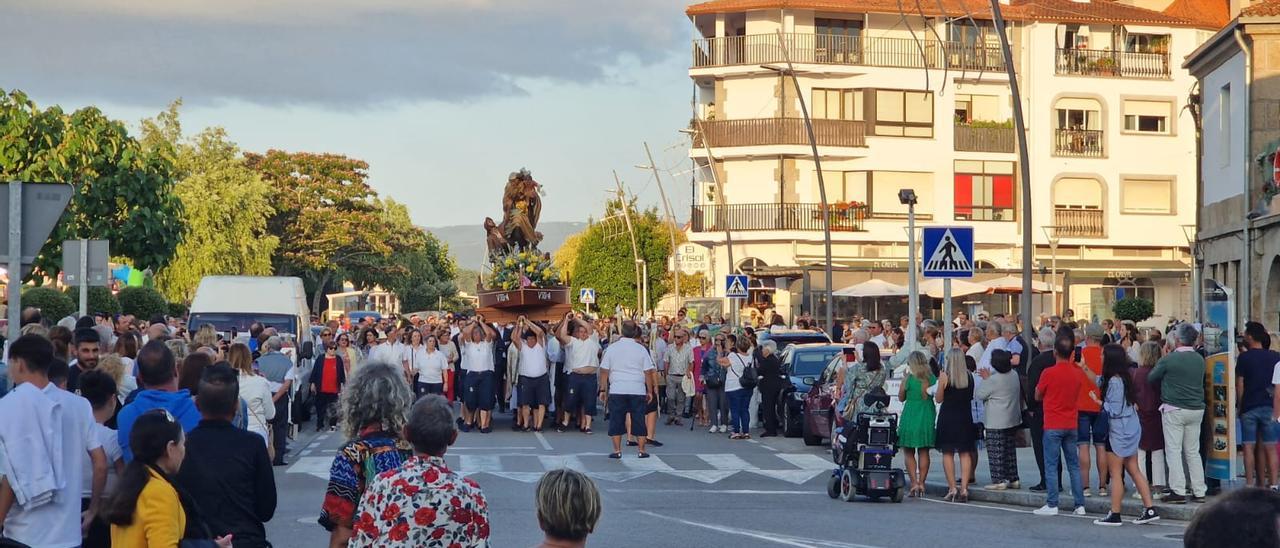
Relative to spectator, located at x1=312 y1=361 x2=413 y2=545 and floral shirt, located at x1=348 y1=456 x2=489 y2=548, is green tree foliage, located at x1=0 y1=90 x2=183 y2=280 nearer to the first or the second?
spectator, located at x1=312 y1=361 x2=413 y2=545

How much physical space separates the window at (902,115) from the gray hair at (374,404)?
53196 millimetres

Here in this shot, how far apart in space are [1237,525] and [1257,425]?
46.9 feet

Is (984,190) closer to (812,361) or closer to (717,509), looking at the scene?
(812,361)

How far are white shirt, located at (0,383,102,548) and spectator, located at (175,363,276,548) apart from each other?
751mm

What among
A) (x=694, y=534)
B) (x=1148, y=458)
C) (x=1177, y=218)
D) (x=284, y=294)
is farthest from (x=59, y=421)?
(x=1177, y=218)

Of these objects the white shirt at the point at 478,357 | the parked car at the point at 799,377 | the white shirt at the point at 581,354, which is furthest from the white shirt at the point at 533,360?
the parked car at the point at 799,377

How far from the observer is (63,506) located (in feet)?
25.8

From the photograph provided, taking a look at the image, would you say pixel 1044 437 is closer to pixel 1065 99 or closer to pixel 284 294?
pixel 284 294

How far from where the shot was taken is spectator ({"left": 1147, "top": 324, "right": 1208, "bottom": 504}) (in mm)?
16125

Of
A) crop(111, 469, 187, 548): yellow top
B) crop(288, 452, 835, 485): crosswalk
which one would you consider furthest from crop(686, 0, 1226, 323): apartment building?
crop(111, 469, 187, 548): yellow top

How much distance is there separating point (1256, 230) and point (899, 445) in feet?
49.7

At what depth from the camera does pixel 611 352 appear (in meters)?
22.4

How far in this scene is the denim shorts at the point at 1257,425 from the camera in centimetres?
1677

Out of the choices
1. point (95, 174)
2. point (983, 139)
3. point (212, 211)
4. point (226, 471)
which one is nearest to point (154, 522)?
point (226, 471)
